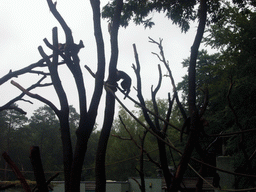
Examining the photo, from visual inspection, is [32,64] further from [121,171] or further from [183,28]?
[121,171]

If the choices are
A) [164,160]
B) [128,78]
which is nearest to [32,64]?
[128,78]

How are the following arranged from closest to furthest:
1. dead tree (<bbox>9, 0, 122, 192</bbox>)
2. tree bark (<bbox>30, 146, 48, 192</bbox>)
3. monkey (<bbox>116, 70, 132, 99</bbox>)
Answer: tree bark (<bbox>30, 146, 48, 192</bbox>) → dead tree (<bbox>9, 0, 122, 192</bbox>) → monkey (<bbox>116, 70, 132, 99</bbox>)

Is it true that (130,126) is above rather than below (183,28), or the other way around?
above

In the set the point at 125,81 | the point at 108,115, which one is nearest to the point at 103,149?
the point at 108,115

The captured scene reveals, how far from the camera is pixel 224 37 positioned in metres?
12.5

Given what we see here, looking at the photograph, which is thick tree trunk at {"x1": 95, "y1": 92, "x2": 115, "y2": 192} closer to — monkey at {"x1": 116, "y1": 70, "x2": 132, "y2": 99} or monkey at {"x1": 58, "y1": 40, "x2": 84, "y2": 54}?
monkey at {"x1": 116, "y1": 70, "x2": 132, "y2": 99}

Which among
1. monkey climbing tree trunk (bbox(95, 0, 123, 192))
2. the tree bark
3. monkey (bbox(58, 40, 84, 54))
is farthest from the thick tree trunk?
the tree bark

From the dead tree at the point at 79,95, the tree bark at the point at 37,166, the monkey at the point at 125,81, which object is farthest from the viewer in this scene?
the monkey at the point at 125,81

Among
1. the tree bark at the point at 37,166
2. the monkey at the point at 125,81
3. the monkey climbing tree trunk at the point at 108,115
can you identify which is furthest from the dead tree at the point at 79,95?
the tree bark at the point at 37,166

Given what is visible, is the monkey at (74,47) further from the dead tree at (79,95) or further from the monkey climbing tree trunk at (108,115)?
the monkey climbing tree trunk at (108,115)

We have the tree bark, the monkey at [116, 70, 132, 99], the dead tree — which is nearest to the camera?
the tree bark

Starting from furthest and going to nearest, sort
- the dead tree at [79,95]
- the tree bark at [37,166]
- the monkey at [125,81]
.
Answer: the monkey at [125,81] → the dead tree at [79,95] → the tree bark at [37,166]

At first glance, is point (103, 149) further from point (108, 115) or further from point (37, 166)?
point (37, 166)

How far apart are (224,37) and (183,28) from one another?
28.1 ft
